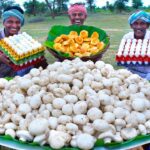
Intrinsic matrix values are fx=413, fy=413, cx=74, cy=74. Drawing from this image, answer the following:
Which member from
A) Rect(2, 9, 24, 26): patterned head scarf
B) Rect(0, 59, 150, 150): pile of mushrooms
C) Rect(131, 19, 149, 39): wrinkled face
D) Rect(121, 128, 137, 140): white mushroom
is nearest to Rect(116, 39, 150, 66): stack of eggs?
Rect(131, 19, 149, 39): wrinkled face

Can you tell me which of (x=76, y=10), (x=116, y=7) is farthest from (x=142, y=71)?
(x=116, y=7)

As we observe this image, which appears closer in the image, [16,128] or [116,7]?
[16,128]

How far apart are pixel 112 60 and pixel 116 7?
1372cm

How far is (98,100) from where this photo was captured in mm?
2307

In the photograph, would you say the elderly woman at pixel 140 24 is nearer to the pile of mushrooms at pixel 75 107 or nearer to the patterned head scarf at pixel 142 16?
the patterned head scarf at pixel 142 16

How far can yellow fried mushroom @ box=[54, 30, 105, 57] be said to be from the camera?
11.8 ft

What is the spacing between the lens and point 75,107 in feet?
7.43

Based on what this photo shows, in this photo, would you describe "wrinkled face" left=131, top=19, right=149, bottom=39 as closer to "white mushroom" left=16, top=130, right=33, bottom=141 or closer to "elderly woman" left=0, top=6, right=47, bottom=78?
"elderly woman" left=0, top=6, right=47, bottom=78

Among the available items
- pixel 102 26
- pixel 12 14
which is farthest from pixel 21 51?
pixel 102 26

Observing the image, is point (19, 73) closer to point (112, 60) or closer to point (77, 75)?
point (77, 75)

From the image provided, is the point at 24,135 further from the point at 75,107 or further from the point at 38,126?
the point at 75,107

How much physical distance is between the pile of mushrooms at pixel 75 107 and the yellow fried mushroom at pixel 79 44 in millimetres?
937

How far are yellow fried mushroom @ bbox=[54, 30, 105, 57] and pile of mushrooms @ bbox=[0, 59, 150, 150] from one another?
0.94 m

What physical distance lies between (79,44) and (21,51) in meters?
0.54
